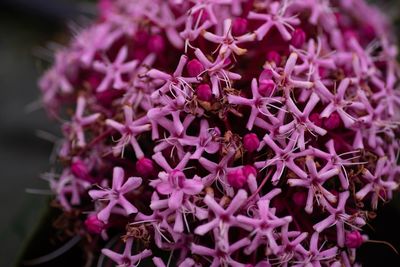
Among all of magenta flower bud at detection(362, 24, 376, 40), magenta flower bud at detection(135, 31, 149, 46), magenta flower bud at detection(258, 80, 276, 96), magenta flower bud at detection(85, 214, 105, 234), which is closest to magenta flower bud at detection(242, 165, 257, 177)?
magenta flower bud at detection(258, 80, 276, 96)

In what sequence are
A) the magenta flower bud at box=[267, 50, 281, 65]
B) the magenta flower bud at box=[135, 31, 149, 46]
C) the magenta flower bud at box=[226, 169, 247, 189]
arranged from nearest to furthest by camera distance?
the magenta flower bud at box=[226, 169, 247, 189] → the magenta flower bud at box=[267, 50, 281, 65] → the magenta flower bud at box=[135, 31, 149, 46]

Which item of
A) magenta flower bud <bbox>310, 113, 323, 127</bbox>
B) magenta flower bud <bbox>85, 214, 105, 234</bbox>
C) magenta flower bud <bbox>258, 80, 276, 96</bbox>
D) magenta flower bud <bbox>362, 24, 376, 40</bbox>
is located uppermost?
magenta flower bud <bbox>258, 80, 276, 96</bbox>

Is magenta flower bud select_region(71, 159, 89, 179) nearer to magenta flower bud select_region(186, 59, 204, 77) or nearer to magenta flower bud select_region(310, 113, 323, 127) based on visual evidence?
magenta flower bud select_region(186, 59, 204, 77)

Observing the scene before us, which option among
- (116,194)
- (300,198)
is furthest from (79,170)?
(300,198)

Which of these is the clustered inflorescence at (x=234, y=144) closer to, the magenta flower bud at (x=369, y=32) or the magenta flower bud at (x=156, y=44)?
the magenta flower bud at (x=156, y=44)

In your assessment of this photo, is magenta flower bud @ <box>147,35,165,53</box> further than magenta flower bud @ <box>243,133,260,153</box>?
Yes

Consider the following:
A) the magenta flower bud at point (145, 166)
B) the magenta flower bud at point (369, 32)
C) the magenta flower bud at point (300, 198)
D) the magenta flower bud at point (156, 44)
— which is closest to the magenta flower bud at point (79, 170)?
the magenta flower bud at point (145, 166)
